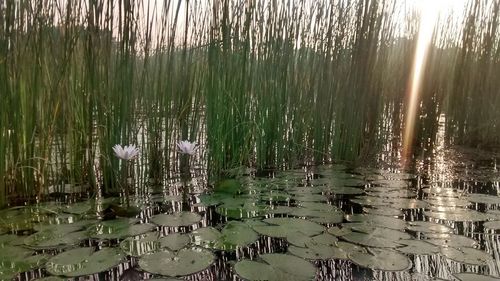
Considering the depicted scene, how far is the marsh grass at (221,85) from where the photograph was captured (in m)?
1.95

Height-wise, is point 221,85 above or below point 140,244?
above

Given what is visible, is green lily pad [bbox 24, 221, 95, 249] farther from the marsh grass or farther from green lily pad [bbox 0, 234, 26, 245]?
the marsh grass

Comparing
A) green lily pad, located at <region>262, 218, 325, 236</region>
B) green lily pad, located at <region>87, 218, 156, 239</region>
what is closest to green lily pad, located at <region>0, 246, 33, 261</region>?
green lily pad, located at <region>87, 218, 156, 239</region>

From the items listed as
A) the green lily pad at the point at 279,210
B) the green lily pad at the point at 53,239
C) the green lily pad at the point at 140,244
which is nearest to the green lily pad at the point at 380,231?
the green lily pad at the point at 279,210

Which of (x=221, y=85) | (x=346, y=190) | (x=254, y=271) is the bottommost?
(x=254, y=271)

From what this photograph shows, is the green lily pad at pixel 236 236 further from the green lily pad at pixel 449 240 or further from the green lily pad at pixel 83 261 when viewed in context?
the green lily pad at pixel 449 240

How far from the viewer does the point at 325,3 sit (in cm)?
288

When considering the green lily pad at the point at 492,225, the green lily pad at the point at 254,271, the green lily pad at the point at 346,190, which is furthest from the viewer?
the green lily pad at the point at 346,190

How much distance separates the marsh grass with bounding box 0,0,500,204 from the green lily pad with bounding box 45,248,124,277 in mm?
715

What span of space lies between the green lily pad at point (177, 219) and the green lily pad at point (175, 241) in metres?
0.13

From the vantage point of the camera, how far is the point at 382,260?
1.42 metres

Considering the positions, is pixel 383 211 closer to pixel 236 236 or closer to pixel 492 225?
pixel 492 225

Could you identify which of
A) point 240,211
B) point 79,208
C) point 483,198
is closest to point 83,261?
point 79,208

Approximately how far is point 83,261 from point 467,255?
4.54ft
